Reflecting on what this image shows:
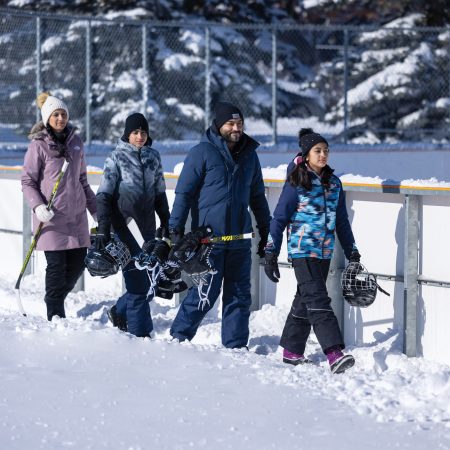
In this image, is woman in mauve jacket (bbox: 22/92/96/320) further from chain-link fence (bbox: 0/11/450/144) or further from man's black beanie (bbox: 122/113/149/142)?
chain-link fence (bbox: 0/11/450/144)

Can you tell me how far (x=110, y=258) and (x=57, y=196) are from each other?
66 cm

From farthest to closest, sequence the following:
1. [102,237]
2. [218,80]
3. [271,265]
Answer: [218,80]
[102,237]
[271,265]

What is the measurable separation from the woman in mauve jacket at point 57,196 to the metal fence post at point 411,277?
1995 mm

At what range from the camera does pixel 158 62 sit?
20.4m

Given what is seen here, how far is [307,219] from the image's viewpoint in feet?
21.6

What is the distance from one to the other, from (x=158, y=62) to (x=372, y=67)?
13.9 feet

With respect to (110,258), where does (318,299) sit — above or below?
below

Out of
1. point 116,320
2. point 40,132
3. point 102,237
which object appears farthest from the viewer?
point 116,320

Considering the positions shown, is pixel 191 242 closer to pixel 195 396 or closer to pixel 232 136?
pixel 232 136

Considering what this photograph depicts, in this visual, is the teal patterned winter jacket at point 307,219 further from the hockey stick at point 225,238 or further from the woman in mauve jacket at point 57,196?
the woman in mauve jacket at point 57,196

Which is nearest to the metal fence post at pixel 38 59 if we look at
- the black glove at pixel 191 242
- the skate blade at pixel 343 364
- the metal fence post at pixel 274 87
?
the metal fence post at pixel 274 87

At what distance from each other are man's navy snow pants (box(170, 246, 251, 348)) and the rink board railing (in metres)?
0.64

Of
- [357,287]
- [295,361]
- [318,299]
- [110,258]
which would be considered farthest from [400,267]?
[110,258]

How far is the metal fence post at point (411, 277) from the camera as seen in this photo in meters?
6.82
